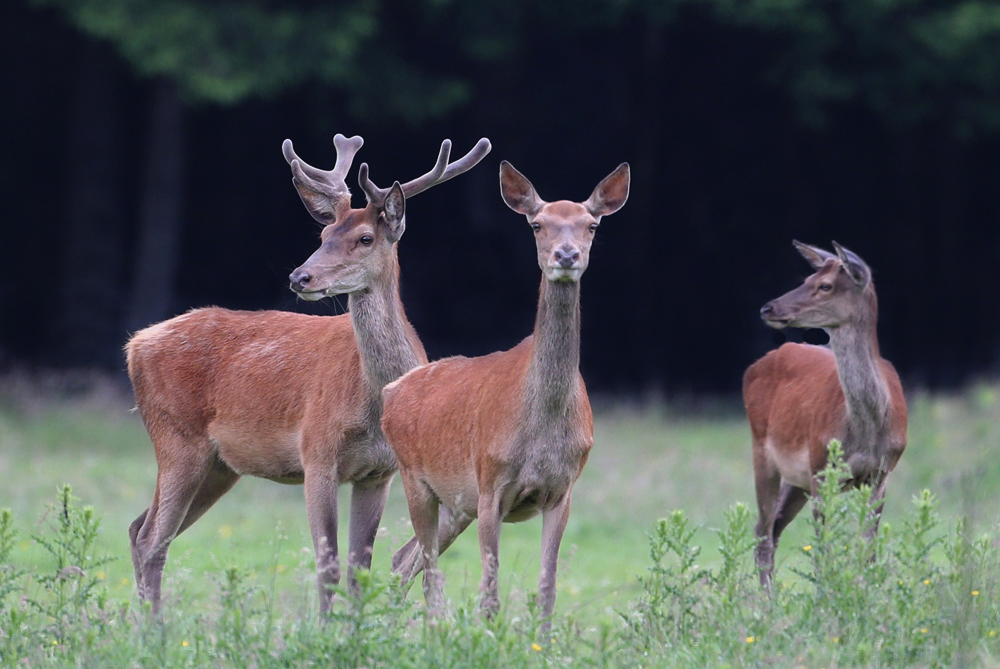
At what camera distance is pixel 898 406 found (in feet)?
23.5

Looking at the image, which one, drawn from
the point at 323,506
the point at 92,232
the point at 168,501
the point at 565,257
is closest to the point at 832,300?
the point at 565,257

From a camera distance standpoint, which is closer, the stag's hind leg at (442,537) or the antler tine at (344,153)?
the stag's hind leg at (442,537)

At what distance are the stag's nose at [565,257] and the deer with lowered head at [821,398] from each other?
228cm

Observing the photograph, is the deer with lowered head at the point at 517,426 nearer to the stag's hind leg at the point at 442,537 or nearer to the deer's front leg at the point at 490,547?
the deer's front leg at the point at 490,547

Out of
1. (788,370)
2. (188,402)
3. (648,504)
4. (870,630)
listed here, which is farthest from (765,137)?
(870,630)

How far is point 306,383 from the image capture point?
6.72 metres

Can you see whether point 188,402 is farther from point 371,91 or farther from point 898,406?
point 371,91

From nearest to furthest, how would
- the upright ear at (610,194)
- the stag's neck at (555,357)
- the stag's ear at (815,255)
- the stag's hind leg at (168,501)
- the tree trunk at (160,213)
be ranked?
the stag's neck at (555,357), the upright ear at (610,194), the stag's hind leg at (168,501), the stag's ear at (815,255), the tree trunk at (160,213)

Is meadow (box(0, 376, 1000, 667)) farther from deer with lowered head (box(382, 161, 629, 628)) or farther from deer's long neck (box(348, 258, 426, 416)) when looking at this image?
deer's long neck (box(348, 258, 426, 416))

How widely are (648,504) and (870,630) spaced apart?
241 inches

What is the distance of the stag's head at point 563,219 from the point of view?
5.36 metres

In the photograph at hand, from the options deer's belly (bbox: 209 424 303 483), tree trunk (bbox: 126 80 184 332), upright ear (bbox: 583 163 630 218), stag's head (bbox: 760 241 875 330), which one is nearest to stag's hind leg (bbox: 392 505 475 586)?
deer's belly (bbox: 209 424 303 483)

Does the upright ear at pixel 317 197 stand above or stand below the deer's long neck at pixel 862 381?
above

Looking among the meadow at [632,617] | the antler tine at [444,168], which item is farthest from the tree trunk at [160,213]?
the antler tine at [444,168]
